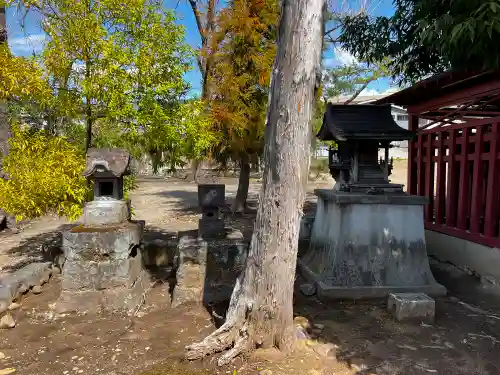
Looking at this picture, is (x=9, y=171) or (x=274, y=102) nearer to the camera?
(x=274, y=102)

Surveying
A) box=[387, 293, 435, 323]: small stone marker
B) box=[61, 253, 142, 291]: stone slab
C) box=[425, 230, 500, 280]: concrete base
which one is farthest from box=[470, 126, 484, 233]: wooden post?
box=[61, 253, 142, 291]: stone slab

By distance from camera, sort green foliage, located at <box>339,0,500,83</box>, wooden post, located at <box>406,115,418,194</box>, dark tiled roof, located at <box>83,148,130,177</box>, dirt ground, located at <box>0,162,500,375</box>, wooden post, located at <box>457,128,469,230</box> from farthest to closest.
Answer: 1. wooden post, located at <box>406,115,418,194</box>
2. wooden post, located at <box>457,128,469,230</box>
3. dark tiled roof, located at <box>83,148,130,177</box>
4. green foliage, located at <box>339,0,500,83</box>
5. dirt ground, located at <box>0,162,500,375</box>

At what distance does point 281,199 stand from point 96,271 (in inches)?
127

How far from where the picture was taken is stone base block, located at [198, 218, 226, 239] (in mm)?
6639

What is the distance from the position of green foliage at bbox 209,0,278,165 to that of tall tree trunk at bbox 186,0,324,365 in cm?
666

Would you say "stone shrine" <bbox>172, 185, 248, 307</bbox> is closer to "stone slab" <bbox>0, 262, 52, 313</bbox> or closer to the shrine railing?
"stone slab" <bbox>0, 262, 52, 313</bbox>

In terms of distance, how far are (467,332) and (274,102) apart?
12.8ft

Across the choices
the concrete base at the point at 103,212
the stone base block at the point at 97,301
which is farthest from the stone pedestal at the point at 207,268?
the concrete base at the point at 103,212

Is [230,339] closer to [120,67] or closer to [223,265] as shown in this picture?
[223,265]

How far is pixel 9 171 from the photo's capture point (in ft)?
18.9

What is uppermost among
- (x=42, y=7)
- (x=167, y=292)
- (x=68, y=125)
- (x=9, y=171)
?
(x=42, y=7)

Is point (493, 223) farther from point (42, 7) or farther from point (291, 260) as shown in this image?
point (42, 7)

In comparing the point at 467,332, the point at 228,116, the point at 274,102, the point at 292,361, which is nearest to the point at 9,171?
the point at 274,102

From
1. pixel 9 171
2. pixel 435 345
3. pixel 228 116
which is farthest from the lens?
pixel 228 116
